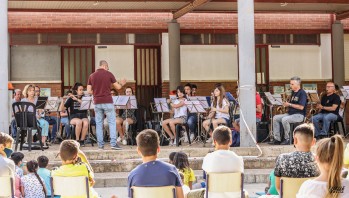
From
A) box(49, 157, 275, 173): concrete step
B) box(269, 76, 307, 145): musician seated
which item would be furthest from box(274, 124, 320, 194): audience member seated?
box(269, 76, 307, 145): musician seated

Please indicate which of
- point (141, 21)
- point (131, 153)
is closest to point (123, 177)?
point (131, 153)

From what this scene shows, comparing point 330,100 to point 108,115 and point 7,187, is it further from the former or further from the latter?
point 7,187

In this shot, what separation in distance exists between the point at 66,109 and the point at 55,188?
8.76 metres

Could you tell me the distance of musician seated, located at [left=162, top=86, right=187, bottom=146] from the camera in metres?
14.5

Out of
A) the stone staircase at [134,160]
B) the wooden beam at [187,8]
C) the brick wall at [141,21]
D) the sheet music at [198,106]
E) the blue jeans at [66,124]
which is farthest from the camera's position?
the brick wall at [141,21]

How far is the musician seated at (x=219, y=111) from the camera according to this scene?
13789 millimetres

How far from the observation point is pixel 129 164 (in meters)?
12.1

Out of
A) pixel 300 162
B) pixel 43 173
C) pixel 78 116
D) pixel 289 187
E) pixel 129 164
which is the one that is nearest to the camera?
pixel 289 187

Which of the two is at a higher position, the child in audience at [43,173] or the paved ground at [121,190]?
the child in audience at [43,173]

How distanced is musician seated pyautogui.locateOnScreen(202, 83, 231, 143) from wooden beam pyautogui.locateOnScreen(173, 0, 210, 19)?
3476 millimetres

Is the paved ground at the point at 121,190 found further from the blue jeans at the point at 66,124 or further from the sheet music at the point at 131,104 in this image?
the blue jeans at the point at 66,124

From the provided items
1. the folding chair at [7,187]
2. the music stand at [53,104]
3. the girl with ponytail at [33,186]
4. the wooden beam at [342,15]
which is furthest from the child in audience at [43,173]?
the wooden beam at [342,15]

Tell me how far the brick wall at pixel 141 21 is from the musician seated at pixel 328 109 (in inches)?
245

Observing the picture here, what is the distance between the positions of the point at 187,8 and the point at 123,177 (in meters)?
7.94
